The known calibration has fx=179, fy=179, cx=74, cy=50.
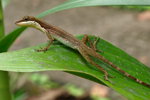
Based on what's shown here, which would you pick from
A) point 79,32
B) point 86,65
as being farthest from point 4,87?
point 79,32

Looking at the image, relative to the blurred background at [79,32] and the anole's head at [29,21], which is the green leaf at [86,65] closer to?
the anole's head at [29,21]

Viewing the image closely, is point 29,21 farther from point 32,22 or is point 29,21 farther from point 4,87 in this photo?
point 4,87

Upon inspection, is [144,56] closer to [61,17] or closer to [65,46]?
[65,46]

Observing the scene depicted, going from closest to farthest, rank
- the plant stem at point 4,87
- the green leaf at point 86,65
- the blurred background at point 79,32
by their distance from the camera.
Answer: the green leaf at point 86,65
the plant stem at point 4,87
the blurred background at point 79,32

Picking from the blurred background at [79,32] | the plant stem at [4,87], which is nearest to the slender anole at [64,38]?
the plant stem at [4,87]

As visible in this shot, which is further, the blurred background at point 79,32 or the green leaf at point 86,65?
the blurred background at point 79,32

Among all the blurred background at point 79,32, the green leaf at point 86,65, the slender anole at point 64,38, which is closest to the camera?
the green leaf at point 86,65

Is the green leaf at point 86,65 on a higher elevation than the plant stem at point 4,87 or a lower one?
Answer: higher
